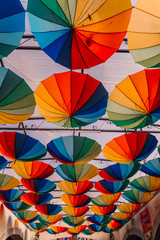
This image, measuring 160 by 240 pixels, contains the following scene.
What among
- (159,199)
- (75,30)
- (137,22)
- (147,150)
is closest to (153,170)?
(147,150)

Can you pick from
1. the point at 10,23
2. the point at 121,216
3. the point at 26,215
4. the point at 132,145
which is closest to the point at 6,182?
the point at 132,145

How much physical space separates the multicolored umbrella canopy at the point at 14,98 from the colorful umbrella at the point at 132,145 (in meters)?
2.92

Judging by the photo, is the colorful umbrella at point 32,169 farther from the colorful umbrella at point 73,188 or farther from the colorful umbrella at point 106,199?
the colorful umbrella at point 106,199

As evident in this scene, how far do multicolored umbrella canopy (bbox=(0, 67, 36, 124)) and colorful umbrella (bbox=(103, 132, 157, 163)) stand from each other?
2.92m

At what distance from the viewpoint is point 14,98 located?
461cm

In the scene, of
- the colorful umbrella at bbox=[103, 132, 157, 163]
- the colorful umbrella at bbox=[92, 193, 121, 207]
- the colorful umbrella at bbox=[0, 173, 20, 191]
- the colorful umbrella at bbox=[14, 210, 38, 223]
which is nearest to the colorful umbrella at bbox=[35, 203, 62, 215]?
the colorful umbrella at bbox=[14, 210, 38, 223]

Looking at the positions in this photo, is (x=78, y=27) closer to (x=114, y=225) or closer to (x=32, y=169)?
(x=32, y=169)

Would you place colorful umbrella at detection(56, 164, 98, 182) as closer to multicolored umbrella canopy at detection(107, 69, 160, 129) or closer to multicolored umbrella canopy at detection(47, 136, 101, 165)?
multicolored umbrella canopy at detection(47, 136, 101, 165)

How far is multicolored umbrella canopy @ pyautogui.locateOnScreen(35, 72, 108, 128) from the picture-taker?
4672 mm

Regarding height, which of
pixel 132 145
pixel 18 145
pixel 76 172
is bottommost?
pixel 76 172

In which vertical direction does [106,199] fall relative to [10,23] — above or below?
below

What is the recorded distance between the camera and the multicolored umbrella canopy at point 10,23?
3.21 metres

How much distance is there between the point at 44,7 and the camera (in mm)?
3217

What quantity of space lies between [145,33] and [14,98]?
299cm
